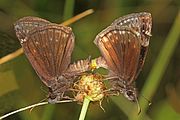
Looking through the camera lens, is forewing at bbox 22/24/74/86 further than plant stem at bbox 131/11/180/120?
No

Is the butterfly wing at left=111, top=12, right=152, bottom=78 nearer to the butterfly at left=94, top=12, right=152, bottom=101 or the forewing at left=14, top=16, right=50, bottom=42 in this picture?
the butterfly at left=94, top=12, right=152, bottom=101

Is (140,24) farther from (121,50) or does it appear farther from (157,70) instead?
(157,70)

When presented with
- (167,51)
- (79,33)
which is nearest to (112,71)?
(167,51)

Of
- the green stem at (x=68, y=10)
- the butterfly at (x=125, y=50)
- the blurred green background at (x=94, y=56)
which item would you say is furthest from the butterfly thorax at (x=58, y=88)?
the green stem at (x=68, y=10)

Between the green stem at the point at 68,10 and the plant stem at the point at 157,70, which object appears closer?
the plant stem at the point at 157,70

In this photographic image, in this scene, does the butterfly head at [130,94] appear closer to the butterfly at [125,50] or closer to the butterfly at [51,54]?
the butterfly at [125,50]

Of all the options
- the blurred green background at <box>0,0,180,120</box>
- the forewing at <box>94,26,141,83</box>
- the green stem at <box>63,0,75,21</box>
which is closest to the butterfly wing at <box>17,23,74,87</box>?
the forewing at <box>94,26,141,83</box>

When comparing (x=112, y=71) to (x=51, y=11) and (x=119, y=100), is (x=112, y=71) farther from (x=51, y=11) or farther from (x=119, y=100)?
(x=51, y=11)
